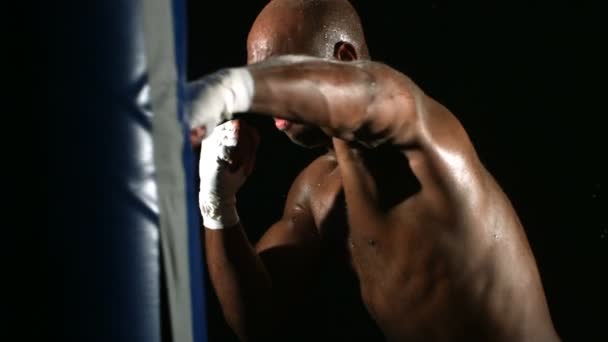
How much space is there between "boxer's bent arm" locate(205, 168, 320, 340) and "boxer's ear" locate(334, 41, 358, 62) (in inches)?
13.7

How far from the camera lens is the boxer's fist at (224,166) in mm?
1343

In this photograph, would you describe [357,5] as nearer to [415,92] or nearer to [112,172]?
[415,92]

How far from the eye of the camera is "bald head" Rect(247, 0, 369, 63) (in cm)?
126

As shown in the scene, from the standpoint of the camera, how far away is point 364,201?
113 cm

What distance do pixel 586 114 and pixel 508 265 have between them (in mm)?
876

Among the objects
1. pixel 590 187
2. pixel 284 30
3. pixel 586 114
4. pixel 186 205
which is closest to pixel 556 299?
pixel 590 187

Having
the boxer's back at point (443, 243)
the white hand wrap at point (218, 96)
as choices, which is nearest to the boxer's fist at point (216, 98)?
the white hand wrap at point (218, 96)

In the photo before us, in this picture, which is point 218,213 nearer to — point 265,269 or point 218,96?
point 265,269

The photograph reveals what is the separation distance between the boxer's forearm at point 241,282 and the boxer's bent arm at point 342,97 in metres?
0.54

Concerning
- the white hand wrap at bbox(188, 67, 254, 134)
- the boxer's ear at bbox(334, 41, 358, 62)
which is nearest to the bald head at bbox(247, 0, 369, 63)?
the boxer's ear at bbox(334, 41, 358, 62)

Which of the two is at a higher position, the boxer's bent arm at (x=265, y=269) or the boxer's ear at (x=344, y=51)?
the boxer's ear at (x=344, y=51)

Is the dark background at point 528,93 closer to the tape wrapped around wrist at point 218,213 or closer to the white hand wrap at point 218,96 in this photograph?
the tape wrapped around wrist at point 218,213

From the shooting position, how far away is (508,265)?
110 cm

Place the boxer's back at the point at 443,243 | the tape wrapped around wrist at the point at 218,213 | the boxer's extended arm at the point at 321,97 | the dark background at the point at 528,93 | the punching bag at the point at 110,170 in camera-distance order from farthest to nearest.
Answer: the dark background at the point at 528,93 < the tape wrapped around wrist at the point at 218,213 < the boxer's back at the point at 443,243 < the boxer's extended arm at the point at 321,97 < the punching bag at the point at 110,170
